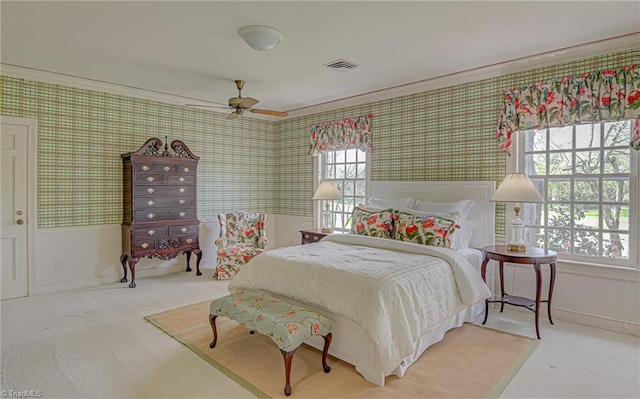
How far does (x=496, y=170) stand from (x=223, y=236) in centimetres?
379

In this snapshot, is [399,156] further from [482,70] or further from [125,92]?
[125,92]

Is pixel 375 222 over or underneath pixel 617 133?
underneath

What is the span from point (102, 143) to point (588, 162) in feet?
18.8

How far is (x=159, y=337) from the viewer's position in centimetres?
312

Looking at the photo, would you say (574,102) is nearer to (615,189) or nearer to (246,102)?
(615,189)

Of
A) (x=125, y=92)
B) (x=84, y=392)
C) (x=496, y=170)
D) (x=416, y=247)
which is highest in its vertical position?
(x=125, y=92)

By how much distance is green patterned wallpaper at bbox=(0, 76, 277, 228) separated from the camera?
4355mm

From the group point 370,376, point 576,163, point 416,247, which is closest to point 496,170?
point 576,163

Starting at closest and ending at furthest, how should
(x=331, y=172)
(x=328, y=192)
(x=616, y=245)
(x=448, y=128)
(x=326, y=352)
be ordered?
(x=326, y=352), (x=616, y=245), (x=448, y=128), (x=328, y=192), (x=331, y=172)

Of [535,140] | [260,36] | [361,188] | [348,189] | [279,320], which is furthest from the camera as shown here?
[348,189]

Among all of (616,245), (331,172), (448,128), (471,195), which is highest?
(448,128)

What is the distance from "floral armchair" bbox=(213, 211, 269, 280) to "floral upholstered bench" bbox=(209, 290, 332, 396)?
7.18 feet

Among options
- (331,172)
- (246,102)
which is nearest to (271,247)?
(331,172)

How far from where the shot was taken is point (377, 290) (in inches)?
94.9
